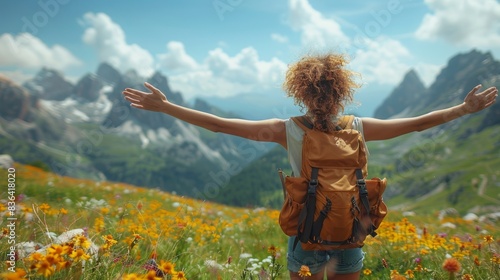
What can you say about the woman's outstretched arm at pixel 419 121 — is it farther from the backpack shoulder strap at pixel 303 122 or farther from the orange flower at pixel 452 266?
the orange flower at pixel 452 266

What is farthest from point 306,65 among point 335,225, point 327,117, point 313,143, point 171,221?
point 171,221

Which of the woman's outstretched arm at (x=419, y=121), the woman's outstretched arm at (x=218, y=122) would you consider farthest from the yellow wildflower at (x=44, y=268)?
the woman's outstretched arm at (x=419, y=121)

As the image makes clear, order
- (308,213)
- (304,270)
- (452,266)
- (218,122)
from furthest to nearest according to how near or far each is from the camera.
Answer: (218,122)
(308,213)
(304,270)
(452,266)

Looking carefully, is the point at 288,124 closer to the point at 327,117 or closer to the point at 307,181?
the point at 327,117

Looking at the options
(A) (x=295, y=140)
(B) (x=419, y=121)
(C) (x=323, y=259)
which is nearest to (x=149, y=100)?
(A) (x=295, y=140)

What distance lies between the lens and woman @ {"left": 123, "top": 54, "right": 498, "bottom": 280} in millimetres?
3836

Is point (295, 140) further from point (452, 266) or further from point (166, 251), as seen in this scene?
point (166, 251)

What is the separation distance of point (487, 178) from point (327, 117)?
6418 inches

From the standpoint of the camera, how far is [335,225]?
3467mm

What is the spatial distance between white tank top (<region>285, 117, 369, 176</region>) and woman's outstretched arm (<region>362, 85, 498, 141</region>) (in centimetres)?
17

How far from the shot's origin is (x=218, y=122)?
4082 millimetres

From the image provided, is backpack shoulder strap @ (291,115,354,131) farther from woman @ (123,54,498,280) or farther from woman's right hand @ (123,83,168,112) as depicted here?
woman's right hand @ (123,83,168,112)

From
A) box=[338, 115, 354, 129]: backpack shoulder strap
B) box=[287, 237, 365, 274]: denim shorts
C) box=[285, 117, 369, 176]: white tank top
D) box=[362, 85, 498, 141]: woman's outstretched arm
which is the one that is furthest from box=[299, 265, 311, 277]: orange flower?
box=[362, 85, 498, 141]: woman's outstretched arm

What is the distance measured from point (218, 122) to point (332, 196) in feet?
4.70
